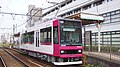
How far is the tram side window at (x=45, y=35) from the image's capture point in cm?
1560

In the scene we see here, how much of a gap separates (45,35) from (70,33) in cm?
266

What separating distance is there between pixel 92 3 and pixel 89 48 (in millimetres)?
23258

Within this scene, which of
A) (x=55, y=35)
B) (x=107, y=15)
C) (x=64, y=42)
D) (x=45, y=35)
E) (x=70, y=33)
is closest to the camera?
(x=64, y=42)

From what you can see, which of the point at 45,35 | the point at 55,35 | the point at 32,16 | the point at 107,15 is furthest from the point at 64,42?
the point at 107,15

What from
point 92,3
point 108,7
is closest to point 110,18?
point 108,7

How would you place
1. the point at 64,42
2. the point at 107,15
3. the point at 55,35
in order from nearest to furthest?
the point at 64,42
the point at 55,35
the point at 107,15

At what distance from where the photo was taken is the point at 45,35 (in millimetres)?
16562

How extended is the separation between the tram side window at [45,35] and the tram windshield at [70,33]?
150 cm

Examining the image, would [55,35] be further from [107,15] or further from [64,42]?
[107,15]

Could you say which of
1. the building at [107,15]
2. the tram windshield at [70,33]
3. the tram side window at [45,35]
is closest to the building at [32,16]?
the tram side window at [45,35]

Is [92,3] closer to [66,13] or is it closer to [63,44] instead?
[66,13]

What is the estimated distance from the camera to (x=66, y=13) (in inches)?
2063

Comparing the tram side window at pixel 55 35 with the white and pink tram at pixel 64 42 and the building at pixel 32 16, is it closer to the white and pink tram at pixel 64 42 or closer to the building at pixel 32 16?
the white and pink tram at pixel 64 42

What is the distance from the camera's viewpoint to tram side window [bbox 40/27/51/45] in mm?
15603
